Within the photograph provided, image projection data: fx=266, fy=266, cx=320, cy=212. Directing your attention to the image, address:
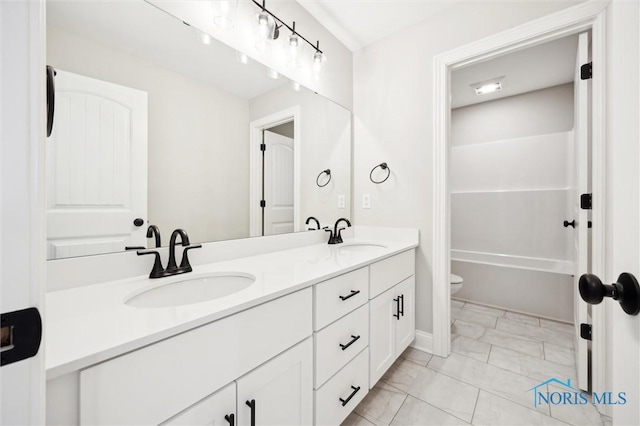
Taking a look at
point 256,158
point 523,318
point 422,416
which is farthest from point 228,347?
point 523,318

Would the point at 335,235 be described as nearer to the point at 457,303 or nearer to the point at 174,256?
the point at 174,256

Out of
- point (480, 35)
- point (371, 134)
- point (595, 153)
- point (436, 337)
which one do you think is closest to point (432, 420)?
point (436, 337)

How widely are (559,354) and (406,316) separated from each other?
3.83ft

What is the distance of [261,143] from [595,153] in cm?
176

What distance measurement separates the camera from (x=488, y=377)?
1.62 metres

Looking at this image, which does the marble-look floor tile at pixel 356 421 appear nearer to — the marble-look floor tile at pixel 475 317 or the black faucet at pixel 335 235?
the black faucet at pixel 335 235

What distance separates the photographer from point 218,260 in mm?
1301

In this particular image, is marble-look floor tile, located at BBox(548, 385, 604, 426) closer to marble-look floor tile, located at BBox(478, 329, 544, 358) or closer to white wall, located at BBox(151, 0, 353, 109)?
marble-look floor tile, located at BBox(478, 329, 544, 358)

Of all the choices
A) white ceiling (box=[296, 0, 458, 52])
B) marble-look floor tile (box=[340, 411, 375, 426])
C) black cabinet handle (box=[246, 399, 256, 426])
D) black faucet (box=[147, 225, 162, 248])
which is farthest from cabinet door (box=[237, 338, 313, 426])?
white ceiling (box=[296, 0, 458, 52])

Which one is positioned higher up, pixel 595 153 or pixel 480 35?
pixel 480 35

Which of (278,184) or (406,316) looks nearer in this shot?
(278,184)

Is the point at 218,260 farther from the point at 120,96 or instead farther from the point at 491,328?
the point at 491,328

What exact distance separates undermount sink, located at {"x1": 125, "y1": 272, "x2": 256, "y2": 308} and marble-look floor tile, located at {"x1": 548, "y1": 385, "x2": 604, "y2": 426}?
1.68 m

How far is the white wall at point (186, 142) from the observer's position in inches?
37.7
